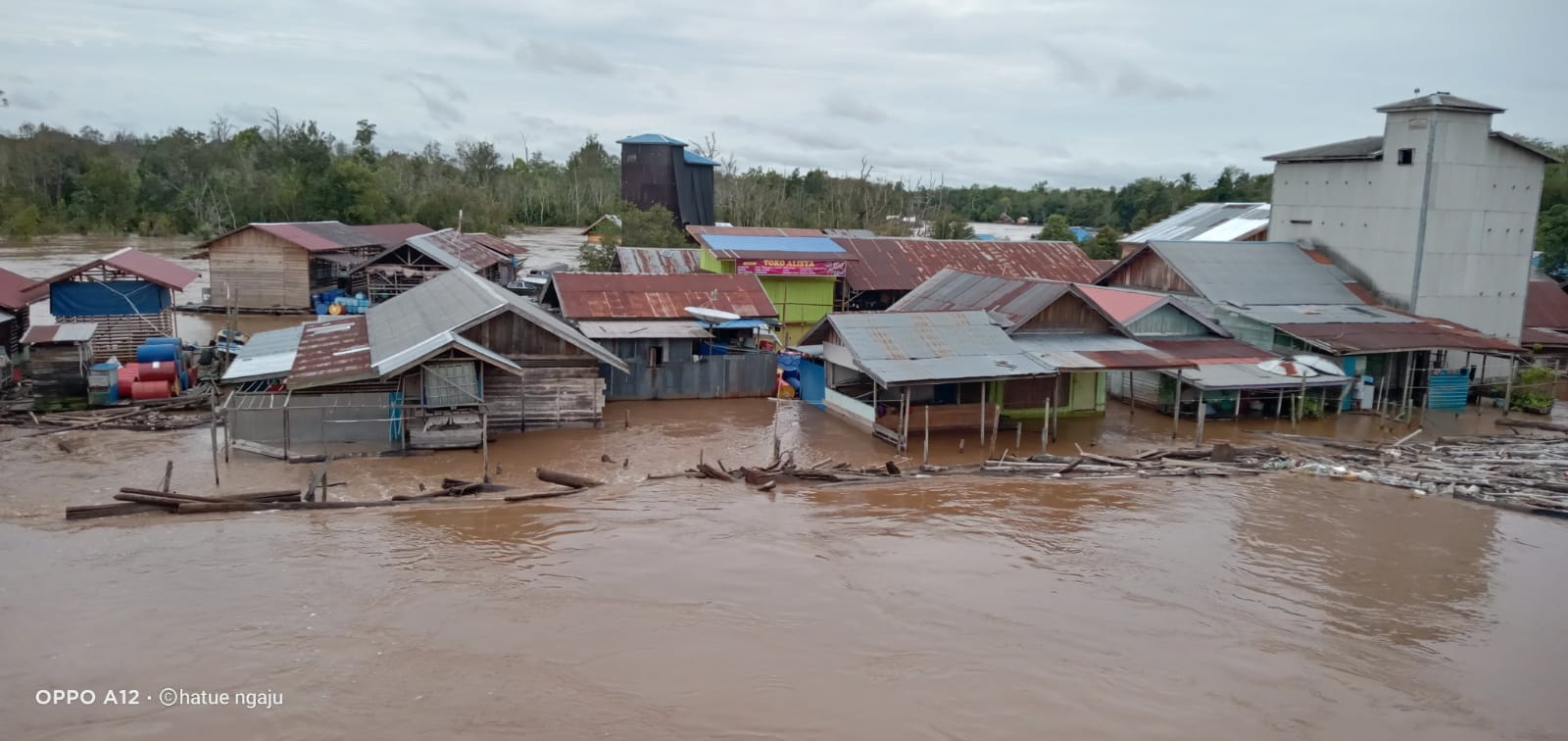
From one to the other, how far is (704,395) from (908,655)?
14.7m

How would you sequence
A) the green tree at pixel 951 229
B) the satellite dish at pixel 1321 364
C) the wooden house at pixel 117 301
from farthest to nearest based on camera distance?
the green tree at pixel 951 229, the satellite dish at pixel 1321 364, the wooden house at pixel 117 301

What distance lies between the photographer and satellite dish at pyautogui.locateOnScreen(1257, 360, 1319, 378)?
24.2 meters

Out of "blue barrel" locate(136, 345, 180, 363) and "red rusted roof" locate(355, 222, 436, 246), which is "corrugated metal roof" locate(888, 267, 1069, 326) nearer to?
"blue barrel" locate(136, 345, 180, 363)

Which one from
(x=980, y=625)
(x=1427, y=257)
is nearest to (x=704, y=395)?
(x=980, y=625)

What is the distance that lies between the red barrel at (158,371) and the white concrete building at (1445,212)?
106 ft

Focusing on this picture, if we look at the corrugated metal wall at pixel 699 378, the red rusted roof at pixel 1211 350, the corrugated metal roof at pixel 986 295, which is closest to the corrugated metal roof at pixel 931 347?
the corrugated metal roof at pixel 986 295

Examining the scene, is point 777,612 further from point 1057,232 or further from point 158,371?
point 1057,232

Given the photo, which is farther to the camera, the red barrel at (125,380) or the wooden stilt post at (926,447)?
the red barrel at (125,380)

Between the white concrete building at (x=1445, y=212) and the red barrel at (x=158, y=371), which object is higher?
the white concrete building at (x=1445, y=212)

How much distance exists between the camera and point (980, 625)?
1155cm

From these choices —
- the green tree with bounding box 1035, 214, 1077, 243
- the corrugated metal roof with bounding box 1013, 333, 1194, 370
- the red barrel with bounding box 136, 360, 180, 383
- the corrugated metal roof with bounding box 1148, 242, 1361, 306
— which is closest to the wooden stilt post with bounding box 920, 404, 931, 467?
the corrugated metal roof with bounding box 1013, 333, 1194, 370

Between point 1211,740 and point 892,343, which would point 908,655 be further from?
point 892,343

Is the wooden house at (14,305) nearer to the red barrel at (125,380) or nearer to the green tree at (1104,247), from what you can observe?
the red barrel at (125,380)

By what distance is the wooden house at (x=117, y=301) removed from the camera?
917 inches
